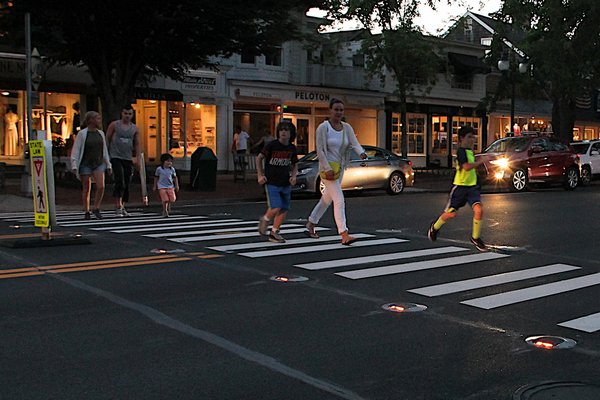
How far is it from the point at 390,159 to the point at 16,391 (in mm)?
17557

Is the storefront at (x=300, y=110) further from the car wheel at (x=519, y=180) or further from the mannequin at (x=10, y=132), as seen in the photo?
the car wheel at (x=519, y=180)

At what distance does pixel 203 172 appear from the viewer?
20.5 meters

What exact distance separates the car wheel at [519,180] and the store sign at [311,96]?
39.8 feet


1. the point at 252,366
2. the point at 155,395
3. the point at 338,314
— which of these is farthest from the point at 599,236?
the point at 155,395

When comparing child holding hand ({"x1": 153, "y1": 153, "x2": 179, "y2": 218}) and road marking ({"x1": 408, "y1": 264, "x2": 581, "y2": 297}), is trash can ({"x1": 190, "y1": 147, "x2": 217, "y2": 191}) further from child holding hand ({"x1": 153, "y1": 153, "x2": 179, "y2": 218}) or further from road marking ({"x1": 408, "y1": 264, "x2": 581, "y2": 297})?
road marking ({"x1": 408, "y1": 264, "x2": 581, "y2": 297})

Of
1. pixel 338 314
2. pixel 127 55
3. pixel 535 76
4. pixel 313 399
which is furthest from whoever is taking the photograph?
pixel 535 76

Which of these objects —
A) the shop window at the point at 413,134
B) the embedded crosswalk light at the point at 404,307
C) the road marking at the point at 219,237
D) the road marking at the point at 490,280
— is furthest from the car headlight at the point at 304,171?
the shop window at the point at 413,134

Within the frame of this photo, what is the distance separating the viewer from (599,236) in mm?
11336

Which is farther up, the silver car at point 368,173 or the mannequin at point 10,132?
the mannequin at point 10,132

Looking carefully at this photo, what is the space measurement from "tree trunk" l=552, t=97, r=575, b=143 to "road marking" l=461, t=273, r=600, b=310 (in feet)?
80.1

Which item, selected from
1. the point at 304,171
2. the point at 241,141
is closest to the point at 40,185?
the point at 304,171

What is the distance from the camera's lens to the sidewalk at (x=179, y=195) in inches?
639

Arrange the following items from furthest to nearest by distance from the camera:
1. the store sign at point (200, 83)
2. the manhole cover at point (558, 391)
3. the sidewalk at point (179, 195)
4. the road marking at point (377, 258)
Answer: the store sign at point (200, 83) < the sidewalk at point (179, 195) < the road marking at point (377, 258) < the manhole cover at point (558, 391)

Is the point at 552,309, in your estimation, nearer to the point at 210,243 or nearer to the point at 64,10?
the point at 210,243
